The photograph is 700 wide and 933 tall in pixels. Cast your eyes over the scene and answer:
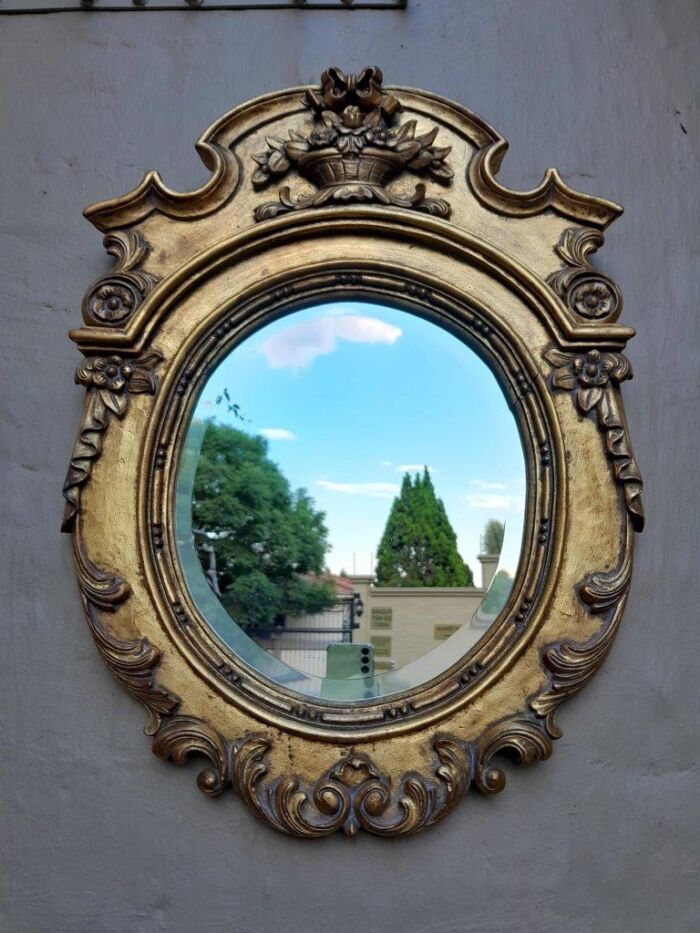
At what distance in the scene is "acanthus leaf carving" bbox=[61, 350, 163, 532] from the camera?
42.6 inches

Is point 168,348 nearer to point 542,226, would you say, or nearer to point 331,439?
point 331,439

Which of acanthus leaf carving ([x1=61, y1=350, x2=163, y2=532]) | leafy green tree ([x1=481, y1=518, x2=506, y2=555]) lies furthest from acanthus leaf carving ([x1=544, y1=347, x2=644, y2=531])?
acanthus leaf carving ([x1=61, y1=350, x2=163, y2=532])

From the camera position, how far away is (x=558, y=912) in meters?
1.05

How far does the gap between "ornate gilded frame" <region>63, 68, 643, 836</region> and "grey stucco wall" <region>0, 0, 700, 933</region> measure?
0.07 m

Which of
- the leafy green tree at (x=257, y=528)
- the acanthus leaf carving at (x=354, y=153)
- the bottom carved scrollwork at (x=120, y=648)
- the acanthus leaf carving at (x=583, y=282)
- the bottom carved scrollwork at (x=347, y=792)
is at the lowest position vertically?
the bottom carved scrollwork at (x=347, y=792)

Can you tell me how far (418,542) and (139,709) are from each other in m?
0.40

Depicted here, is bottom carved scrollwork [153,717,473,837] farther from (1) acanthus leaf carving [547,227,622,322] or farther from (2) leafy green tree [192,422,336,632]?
(1) acanthus leaf carving [547,227,622,322]

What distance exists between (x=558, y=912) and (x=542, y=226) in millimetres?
822

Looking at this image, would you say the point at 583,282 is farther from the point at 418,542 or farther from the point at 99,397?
A: the point at 99,397

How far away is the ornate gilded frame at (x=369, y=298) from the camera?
1037 mm

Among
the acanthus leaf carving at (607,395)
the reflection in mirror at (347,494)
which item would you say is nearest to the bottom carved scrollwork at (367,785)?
the reflection in mirror at (347,494)

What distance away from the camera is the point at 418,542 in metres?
1.11


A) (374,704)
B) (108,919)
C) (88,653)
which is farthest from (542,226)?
(108,919)

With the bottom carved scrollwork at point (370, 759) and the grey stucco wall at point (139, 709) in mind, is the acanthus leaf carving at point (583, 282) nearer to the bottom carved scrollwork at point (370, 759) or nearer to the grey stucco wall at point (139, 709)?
the grey stucco wall at point (139, 709)
